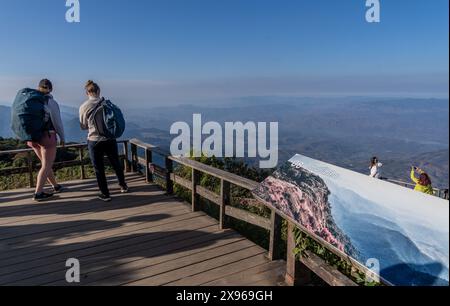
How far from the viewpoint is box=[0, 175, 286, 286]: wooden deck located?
3160mm

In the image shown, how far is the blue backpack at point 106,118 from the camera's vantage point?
15.8ft

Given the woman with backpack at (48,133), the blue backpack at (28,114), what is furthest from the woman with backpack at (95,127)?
the blue backpack at (28,114)

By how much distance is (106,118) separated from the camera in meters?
4.82

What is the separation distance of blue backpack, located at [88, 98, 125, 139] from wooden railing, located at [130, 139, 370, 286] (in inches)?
38.3

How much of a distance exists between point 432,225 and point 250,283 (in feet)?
6.15

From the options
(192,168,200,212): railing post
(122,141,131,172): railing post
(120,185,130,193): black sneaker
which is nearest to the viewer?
(192,168,200,212): railing post

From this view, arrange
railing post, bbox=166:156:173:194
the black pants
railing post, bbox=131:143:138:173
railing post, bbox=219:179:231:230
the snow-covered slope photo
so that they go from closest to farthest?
1. the snow-covered slope photo
2. railing post, bbox=219:179:231:230
3. the black pants
4. railing post, bbox=166:156:173:194
5. railing post, bbox=131:143:138:173

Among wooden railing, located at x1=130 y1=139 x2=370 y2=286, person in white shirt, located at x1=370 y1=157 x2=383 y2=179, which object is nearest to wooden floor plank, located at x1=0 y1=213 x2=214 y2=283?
wooden railing, located at x1=130 y1=139 x2=370 y2=286

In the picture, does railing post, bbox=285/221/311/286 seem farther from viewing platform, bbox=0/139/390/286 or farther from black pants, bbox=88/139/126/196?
black pants, bbox=88/139/126/196

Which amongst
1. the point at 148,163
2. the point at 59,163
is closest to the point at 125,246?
the point at 148,163

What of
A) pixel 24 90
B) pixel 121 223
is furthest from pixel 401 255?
pixel 24 90

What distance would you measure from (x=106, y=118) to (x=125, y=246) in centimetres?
195

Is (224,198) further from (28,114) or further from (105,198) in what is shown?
(28,114)
